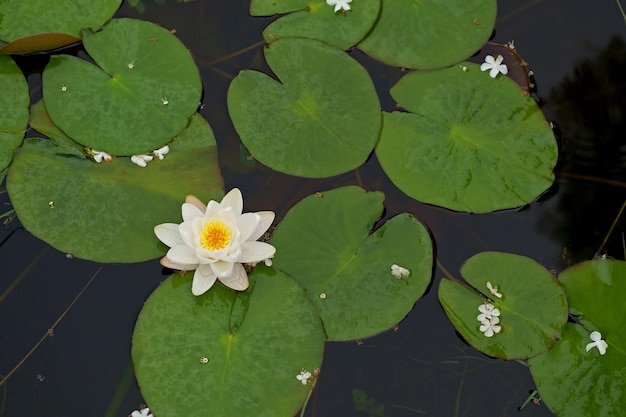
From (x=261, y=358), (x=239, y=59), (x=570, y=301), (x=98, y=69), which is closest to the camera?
(x=261, y=358)

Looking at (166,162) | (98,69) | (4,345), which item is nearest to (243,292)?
(166,162)

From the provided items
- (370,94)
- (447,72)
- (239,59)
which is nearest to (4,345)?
(239,59)

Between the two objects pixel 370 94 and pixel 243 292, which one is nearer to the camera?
pixel 243 292

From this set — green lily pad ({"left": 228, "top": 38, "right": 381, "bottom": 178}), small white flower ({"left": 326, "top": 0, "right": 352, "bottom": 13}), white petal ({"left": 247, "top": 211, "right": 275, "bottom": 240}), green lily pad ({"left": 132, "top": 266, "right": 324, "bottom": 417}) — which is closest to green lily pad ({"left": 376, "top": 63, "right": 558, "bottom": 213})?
green lily pad ({"left": 228, "top": 38, "right": 381, "bottom": 178})

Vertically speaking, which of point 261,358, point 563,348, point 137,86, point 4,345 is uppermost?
point 137,86

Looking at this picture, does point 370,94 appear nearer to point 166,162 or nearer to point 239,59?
point 239,59

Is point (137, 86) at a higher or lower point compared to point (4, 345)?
higher

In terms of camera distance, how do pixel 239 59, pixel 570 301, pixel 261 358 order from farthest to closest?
1. pixel 239 59
2. pixel 570 301
3. pixel 261 358

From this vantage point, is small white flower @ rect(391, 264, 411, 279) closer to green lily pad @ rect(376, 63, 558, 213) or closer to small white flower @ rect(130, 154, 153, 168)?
green lily pad @ rect(376, 63, 558, 213)
